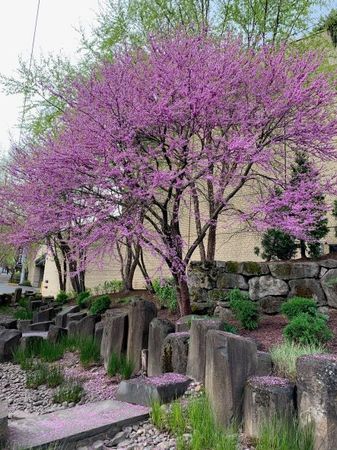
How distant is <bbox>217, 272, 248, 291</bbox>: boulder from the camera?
6.64 m

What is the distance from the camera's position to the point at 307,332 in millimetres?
4039

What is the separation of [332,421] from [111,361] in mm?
2687

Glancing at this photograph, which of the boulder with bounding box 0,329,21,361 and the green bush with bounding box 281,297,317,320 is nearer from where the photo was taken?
the green bush with bounding box 281,297,317,320

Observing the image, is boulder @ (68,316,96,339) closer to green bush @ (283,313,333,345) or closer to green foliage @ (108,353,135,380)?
green foliage @ (108,353,135,380)

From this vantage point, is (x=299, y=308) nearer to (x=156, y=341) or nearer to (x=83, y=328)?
(x=156, y=341)

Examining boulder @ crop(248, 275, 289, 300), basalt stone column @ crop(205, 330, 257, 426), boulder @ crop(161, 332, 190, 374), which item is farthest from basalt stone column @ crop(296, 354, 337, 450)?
boulder @ crop(248, 275, 289, 300)

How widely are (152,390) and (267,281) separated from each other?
3809 mm

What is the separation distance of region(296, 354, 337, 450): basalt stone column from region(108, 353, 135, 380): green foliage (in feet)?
7.27

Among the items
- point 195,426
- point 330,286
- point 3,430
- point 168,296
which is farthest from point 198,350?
point 168,296

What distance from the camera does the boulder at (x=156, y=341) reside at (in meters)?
4.10

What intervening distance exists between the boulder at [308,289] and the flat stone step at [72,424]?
3844 millimetres

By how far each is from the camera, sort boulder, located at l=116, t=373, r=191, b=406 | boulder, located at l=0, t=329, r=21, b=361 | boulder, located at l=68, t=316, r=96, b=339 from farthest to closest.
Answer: boulder, located at l=68, t=316, r=96, b=339 < boulder, located at l=0, t=329, r=21, b=361 < boulder, located at l=116, t=373, r=191, b=406

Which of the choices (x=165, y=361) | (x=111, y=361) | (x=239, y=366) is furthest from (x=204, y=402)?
(x=111, y=361)

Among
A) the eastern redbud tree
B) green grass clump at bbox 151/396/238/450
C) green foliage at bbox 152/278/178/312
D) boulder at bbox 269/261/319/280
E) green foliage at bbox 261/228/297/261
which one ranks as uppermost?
the eastern redbud tree
